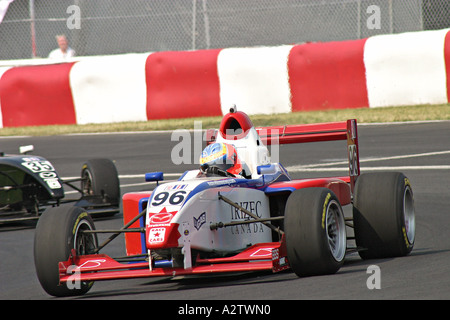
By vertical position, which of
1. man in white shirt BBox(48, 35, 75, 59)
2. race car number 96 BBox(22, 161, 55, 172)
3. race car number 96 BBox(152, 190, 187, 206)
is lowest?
race car number 96 BBox(152, 190, 187, 206)

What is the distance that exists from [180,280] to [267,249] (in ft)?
3.25

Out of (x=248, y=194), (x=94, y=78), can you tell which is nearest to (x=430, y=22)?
(x=94, y=78)

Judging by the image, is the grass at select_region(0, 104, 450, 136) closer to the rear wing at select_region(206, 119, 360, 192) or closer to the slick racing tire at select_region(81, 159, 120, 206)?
the slick racing tire at select_region(81, 159, 120, 206)

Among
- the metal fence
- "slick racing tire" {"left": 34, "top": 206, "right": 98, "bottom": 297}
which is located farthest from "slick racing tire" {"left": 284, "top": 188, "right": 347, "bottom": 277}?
the metal fence

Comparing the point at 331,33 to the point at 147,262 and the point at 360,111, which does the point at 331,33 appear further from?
the point at 147,262

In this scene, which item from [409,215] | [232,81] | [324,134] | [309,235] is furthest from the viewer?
[232,81]

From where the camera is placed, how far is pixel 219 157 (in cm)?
784

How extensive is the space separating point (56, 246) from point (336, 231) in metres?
2.00

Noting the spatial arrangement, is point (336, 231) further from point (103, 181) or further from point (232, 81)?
point (232, 81)

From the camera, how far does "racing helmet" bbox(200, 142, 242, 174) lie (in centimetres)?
781

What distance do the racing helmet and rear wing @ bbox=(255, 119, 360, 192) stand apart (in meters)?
1.11

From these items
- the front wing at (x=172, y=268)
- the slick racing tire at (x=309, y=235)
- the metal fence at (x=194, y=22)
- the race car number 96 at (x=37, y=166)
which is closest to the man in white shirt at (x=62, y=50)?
the metal fence at (x=194, y=22)

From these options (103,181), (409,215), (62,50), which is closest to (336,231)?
(409,215)
